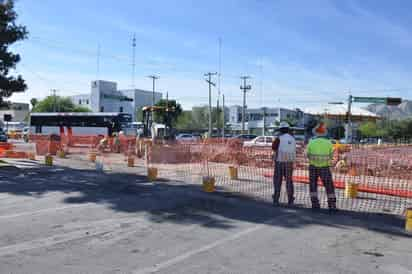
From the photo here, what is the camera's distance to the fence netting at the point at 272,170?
11.4 m

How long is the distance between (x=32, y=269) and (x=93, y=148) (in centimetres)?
2386

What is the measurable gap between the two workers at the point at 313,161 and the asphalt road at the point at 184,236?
42cm

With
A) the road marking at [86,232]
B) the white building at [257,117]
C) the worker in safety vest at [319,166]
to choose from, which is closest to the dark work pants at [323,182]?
the worker in safety vest at [319,166]

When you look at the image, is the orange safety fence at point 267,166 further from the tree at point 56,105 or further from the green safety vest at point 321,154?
the tree at point 56,105

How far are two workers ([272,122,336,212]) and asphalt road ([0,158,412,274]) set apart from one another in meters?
0.42

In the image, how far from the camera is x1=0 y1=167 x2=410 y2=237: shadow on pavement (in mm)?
8102

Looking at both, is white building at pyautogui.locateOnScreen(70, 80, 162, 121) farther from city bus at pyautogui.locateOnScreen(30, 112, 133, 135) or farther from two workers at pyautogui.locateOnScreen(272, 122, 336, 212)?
two workers at pyautogui.locateOnScreen(272, 122, 336, 212)

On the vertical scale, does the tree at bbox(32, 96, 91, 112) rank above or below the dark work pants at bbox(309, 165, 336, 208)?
above

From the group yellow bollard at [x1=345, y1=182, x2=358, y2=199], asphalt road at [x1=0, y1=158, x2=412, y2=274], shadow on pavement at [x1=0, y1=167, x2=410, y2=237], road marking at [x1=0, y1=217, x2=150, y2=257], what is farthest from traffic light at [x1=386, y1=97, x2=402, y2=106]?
road marking at [x1=0, y1=217, x2=150, y2=257]

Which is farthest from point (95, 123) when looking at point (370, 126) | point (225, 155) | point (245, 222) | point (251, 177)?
point (370, 126)

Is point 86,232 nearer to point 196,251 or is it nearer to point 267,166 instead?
point 196,251

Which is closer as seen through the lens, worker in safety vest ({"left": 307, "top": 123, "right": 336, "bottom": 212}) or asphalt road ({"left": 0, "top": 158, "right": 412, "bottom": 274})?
asphalt road ({"left": 0, "top": 158, "right": 412, "bottom": 274})

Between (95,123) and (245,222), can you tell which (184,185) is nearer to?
(245,222)

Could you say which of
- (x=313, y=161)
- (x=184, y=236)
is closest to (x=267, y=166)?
(x=313, y=161)
